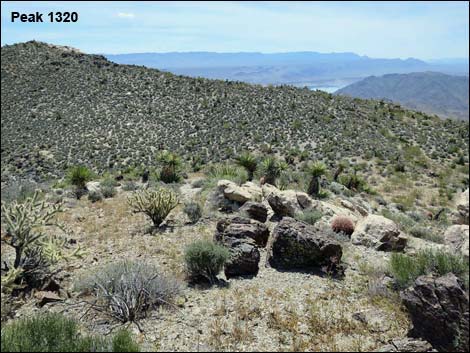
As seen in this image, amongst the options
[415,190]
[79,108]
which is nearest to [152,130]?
[79,108]

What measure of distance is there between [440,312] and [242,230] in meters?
4.16

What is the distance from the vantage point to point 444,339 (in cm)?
520

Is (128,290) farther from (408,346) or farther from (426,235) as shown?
(426,235)

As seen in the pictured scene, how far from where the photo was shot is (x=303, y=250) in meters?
7.91

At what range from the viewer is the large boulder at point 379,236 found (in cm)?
958

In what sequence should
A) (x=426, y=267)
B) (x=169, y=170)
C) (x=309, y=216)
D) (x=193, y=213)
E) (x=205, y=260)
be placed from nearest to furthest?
1. (x=426, y=267)
2. (x=205, y=260)
3. (x=309, y=216)
4. (x=193, y=213)
5. (x=169, y=170)

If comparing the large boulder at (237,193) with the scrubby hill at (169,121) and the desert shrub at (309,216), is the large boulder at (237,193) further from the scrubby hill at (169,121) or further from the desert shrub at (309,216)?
the scrubby hill at (169,121)

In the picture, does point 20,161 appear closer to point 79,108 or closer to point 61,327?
point 79,108

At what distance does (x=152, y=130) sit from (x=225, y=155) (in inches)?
336

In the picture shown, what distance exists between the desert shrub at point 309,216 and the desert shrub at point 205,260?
363 cm

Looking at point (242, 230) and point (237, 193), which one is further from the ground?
point (242, 230)

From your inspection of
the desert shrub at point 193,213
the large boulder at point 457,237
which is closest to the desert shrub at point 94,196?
the desert shrub at point 193,213

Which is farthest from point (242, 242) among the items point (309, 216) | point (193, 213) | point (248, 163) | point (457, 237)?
point (248, 163)

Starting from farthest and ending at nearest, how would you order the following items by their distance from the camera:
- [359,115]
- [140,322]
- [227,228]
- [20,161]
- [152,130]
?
[359,115] < [152,130] < [20,161] < [227,228] < [140,322]
